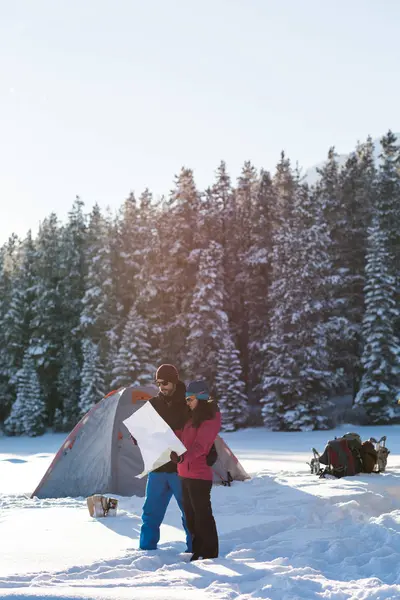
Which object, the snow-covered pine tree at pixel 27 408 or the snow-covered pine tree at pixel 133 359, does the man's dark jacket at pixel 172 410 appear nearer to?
the snow-covered pine tree at pixel 133 359

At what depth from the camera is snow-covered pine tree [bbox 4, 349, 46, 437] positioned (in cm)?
3744

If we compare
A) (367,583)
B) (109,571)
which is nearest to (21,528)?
(109,571)

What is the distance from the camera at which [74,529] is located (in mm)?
7957

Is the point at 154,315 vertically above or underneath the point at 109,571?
above

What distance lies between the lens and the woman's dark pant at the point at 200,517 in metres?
6.32

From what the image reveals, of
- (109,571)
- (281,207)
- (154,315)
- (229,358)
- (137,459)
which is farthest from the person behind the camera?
(281,207)

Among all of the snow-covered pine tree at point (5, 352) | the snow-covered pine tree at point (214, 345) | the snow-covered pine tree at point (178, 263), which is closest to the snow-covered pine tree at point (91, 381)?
the snow-covered pine tree at point (178, 263)

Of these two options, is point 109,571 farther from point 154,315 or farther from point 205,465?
point 154,315

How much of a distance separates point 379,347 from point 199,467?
83.9ft

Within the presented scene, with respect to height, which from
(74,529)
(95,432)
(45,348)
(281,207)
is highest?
(281,207)

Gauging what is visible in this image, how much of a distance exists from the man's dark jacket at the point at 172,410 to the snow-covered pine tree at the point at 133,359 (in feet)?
89.1

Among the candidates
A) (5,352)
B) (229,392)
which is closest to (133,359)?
(229,392)

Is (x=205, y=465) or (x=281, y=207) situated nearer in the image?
(x=205, y=465)

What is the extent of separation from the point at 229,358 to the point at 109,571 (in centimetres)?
2743
